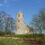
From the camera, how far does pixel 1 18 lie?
82.6ft

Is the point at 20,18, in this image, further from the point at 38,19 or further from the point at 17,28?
the point at 38,19

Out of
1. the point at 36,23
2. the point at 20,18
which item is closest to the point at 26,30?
the point at 20,18

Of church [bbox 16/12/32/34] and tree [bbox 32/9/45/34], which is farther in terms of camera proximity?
church [bbox 16/12/32/34]

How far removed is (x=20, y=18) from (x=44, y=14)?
10.6 m

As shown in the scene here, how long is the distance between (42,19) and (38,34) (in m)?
2.27

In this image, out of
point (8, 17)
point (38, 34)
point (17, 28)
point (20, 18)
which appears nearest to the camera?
point (38, 34)

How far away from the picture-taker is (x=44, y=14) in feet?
69.8

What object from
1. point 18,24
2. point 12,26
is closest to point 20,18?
point 18,24

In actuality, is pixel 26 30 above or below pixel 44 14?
below

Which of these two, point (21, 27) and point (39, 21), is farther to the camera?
point (21, 27)

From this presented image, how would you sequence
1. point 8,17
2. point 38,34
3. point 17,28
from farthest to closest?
point 17,28
point 8,17
point 38,34

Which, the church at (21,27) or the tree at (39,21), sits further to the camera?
the church at (21,27)

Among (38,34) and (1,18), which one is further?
(1,18)

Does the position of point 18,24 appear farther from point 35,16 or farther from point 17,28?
point 35,16
